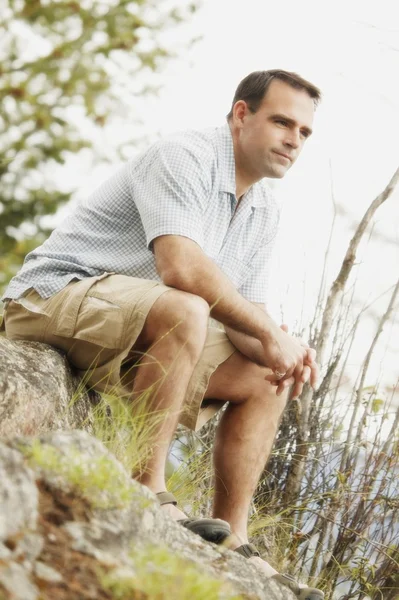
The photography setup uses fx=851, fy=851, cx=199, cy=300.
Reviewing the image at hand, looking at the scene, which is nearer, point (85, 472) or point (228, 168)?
point (85, 472)

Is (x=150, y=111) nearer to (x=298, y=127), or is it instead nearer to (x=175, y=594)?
(x=298, y=127)

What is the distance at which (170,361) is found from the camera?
7.64 feet

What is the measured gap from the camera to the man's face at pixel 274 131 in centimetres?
297

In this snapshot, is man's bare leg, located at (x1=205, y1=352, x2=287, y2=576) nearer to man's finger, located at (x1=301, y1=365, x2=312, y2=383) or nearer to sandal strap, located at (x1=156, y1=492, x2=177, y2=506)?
man's finger, located at (x1=301, y1=365, x2=312, y2=383)

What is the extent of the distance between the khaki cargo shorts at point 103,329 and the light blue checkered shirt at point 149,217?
0.08 meters

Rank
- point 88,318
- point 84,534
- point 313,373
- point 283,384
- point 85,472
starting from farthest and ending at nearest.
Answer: point 313,373 < point 283,384 < point 88,318 < point 85,472 < point 84,534

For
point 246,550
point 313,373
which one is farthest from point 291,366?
point 246,550

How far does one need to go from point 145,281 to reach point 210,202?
0.47 metres

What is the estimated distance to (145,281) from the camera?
2537 millimetres

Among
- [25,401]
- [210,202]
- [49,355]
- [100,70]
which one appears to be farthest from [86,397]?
[100,70]

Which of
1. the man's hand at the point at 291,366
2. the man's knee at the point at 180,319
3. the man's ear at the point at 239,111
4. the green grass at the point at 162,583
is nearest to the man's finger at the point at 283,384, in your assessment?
the man's hand at the point at 291,366

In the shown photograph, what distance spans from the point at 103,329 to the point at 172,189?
18.9 inches

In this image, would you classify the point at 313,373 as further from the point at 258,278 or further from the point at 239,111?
the point at 239,111

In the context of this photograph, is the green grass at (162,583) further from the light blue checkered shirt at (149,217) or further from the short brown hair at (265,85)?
the short brown hair at (265,85)
